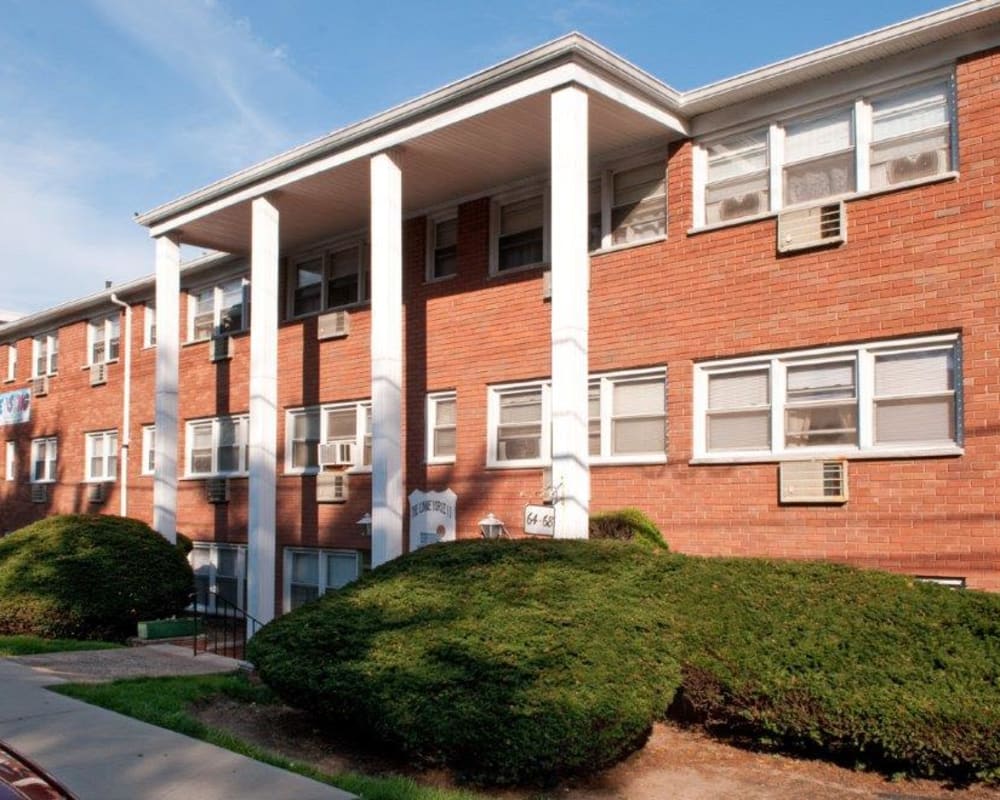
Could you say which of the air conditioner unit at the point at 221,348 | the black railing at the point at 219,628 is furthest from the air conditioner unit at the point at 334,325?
the black railing at the point at 219,628

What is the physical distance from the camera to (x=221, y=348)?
805 inches

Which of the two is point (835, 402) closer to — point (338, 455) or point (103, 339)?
point (338, 455)

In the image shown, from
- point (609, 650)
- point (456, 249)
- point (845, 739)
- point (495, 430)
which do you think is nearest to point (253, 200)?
point (456, 249)

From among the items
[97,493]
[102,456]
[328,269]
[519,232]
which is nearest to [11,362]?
[102,456]

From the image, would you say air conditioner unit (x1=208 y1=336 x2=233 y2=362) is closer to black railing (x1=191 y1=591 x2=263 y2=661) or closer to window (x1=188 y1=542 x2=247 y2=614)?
window (x1=188 y1=542 x2=247 y2=614)

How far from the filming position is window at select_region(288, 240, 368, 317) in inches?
709

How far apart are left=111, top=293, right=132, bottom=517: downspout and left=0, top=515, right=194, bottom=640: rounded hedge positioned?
6614mm

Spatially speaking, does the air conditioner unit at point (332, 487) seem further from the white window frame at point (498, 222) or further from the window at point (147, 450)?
the window at point (147, 450)

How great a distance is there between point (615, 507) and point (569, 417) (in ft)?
6.84

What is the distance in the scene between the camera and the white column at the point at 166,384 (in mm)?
18125

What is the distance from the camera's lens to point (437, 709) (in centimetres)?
746

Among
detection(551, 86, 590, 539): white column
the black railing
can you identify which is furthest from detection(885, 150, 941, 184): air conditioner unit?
the black railing

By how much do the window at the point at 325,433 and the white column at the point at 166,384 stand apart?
195 cm

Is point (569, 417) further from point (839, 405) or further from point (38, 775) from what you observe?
point (38, 775)
